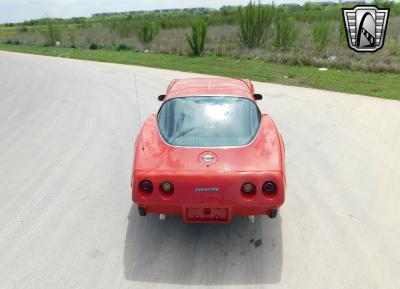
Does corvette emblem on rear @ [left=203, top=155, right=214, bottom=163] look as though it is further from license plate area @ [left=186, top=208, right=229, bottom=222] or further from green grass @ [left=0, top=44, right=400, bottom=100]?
green grass @ [left=0, top=44, right=400, bottom=100]

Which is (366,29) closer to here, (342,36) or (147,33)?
(342,36)

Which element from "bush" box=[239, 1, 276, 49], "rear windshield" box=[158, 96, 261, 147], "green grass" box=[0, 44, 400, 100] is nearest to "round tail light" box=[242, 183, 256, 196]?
"rear windshield" box=[158, 96, 261, 147]

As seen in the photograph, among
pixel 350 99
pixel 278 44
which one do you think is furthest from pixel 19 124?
pixel 278 44

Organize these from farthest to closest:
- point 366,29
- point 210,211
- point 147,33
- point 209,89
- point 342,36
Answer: point 147,33 < point 342,36 < point 366,29 < point 209,89 < point 210,211

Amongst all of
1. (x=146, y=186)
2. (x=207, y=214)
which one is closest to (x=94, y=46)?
(x=146, y=186)

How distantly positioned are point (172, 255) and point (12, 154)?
429 cm

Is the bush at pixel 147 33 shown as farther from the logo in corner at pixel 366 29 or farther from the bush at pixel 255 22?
the logo in corner at pixel 366 29

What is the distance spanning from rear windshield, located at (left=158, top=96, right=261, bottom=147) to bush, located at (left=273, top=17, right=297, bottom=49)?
56.2 feet

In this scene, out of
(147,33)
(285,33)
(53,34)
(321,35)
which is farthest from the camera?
(53,34)

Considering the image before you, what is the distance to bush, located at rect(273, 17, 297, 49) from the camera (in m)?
20.1

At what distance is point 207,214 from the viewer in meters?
3.41

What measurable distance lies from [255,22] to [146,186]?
2047 cm

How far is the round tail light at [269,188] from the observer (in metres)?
3.30

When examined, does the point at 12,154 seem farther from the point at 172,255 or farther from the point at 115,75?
the point at 115,75
